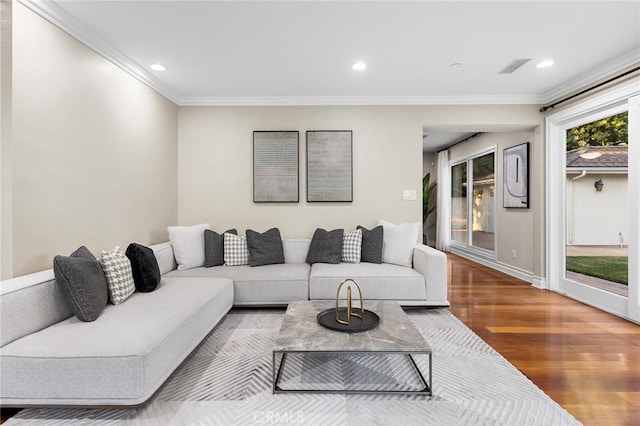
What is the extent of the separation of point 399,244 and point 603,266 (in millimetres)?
2262

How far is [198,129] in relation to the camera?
417cm

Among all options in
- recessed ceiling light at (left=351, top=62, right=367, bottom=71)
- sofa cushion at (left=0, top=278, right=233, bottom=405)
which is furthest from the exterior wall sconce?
sofa cushion at (left=0, top=278, right=233, bottom=405)

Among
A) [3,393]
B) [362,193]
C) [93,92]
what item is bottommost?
[3,393]

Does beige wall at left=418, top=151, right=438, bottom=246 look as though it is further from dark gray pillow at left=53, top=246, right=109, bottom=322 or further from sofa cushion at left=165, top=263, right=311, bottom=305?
dark gray pillow at left=53, top=246, right=109, bottom=322

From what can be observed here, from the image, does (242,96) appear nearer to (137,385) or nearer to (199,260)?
(199,260)

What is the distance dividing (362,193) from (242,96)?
200 cm

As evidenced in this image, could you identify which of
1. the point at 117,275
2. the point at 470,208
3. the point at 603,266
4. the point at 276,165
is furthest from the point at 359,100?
the point at 470,208

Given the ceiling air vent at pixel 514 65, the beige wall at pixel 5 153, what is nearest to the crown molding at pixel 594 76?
the ceiling air vent at pixel 514 65

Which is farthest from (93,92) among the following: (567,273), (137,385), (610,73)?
(567,273)

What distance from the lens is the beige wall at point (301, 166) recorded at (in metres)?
4.13

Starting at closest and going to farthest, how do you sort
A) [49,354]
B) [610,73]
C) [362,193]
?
1. [49,354]
2. [610,73]
3. [362,193]

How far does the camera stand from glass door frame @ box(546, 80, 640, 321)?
2971mm

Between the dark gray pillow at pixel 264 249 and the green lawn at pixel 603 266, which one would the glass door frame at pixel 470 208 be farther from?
the dark gray pillow at pixel 264 249

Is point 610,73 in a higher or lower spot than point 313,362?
higher
